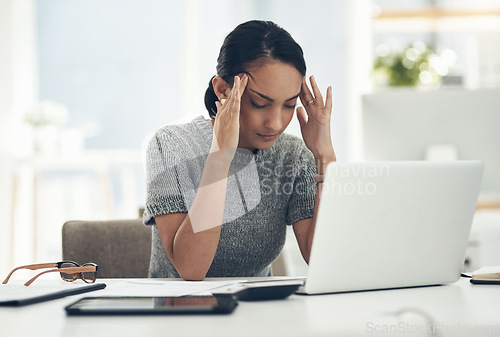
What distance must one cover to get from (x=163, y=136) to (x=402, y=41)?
2.79 m

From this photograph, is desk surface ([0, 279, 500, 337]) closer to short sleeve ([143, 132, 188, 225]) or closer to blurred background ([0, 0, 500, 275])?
short sleeve ([143, 132, 188, 225])

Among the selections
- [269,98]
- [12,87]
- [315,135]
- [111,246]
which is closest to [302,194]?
[315,135]

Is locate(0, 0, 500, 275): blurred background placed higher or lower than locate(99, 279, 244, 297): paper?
higher

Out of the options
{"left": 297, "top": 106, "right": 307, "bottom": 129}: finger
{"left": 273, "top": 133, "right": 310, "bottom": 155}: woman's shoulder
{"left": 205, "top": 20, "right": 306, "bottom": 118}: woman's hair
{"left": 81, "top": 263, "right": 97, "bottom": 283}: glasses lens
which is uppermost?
{"left": 205, "top": 20, "right": 306, "bottom": 118}: woman's hair

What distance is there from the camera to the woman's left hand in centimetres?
141

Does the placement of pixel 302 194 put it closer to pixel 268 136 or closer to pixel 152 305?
pixel 268 136

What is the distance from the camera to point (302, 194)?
1417 millimetres

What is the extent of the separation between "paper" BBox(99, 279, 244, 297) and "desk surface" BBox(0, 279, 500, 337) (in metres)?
0.09

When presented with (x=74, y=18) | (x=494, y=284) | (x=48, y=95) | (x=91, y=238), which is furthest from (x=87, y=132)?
(x=494, y=284)

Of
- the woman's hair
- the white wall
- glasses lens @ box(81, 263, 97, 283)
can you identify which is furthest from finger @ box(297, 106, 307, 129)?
the white wall

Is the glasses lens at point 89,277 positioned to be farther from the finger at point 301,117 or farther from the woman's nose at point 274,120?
the finger at point 301,117

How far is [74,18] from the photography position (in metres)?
4.03

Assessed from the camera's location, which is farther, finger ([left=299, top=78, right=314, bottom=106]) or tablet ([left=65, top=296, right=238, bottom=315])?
finger ([left=299, top=78, right=314, bottom=106])

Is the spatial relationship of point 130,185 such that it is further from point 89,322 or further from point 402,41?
point 89,322
